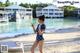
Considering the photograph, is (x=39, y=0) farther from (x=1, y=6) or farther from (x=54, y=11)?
(x=1, y=6)

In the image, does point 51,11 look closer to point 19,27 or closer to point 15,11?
point 15,11

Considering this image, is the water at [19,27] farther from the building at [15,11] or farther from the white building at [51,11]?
the white building at [51,11]

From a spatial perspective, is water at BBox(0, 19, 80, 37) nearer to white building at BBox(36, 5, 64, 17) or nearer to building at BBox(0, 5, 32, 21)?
building at BBox(0, 5, 32, 21)

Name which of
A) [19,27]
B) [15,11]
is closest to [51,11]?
[15,11]

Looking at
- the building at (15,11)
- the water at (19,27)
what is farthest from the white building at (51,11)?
the water at (19,27)

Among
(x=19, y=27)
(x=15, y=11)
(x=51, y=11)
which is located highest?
(x=19, y=27)

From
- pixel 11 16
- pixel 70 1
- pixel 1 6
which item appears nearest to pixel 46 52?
pixel 11 16

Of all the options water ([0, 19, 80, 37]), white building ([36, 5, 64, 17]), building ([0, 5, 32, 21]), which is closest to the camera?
water ([0, 19, 80, 37])

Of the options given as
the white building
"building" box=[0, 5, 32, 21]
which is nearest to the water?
"building" box=[0, 5, 32, 21]

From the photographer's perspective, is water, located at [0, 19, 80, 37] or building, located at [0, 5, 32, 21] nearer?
water, located at [0, 19, 80, 37]

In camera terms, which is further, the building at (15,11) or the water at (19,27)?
the building at (15,11)

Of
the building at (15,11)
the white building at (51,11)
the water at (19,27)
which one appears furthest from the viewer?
the white building at (51,11)

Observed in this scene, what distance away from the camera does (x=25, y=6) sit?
6538 cm

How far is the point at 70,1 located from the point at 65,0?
1.23m
